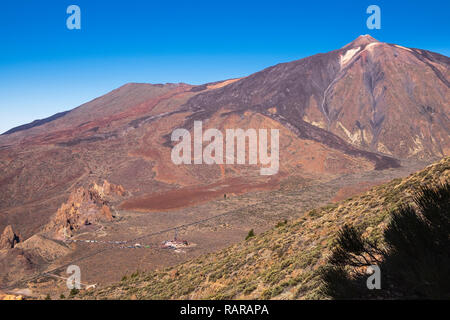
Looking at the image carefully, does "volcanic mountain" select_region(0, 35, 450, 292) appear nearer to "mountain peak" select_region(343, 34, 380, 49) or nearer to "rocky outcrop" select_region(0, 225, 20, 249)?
"mountain peak" select_region(343, 34, 380, 49)

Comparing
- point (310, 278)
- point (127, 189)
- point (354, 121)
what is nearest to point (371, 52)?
point (354, 121)

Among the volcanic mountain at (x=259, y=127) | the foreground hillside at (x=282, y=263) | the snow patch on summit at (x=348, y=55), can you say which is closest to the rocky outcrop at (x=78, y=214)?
the volcanic mountain at (x=259, y=127)

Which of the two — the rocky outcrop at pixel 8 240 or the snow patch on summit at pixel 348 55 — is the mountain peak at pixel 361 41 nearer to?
the snow patch on summit at pixel 348 55

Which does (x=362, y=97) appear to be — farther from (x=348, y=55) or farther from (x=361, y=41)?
(x=361, y=41)

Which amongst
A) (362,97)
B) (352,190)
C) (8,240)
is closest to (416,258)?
(8,240)

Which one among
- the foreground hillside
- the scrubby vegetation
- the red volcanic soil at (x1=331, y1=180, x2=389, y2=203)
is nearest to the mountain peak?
the red volcanic soil at (x1=331, y1=180, x2=389, y2=203)

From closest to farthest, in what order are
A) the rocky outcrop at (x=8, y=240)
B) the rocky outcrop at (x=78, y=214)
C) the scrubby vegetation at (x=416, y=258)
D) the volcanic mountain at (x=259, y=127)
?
the scrubby vegetation at (x=416, y=258) < the rocky outcrop at (x=8, y=240) < the rocky outcrop at (x=78, y=214) < the volcanic mountain at (x=259, y=127)
